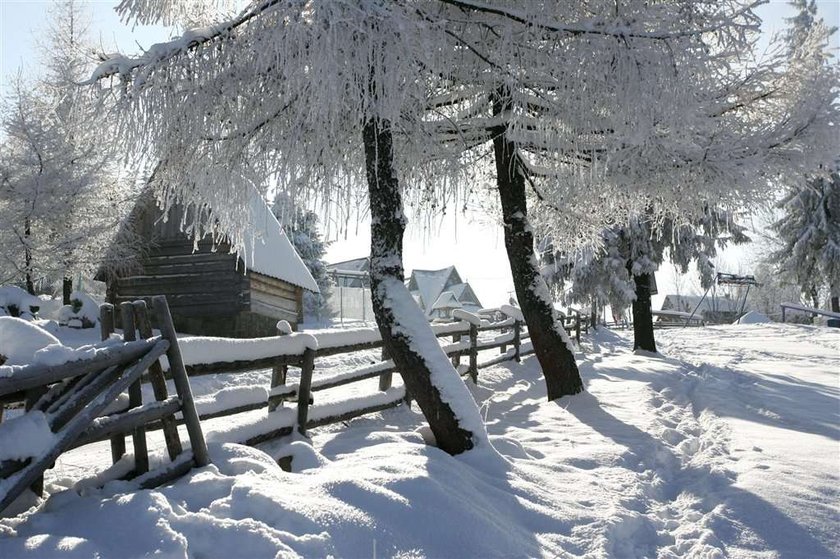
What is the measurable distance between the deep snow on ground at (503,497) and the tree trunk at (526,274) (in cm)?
87

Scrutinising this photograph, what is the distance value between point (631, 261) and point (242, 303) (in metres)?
11.7

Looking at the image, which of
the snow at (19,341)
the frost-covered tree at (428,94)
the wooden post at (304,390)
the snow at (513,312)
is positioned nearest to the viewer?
the snow at (19,341)

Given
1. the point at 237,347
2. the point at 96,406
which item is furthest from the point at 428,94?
the point at 96,406

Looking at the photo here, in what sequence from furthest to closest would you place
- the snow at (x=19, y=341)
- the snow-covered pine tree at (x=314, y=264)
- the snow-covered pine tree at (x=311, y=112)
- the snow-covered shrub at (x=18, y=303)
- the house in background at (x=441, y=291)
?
the house in background at (x=441, y=291) < the snow-covered pine tree at (x=314, y=264) < the snow-covered shrub at (x=18, y=303) < the snow-covered pine tree at (x=311, y=112) < the snow at (x=19, y=341)

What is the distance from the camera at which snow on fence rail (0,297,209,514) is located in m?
2.83

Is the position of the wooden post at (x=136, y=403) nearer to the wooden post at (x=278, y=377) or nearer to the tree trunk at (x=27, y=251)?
the wooden post at (x=278, y=377)

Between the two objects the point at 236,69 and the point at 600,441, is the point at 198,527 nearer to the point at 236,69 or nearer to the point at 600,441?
the point at 236,69

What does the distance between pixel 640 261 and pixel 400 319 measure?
1334 centimetres

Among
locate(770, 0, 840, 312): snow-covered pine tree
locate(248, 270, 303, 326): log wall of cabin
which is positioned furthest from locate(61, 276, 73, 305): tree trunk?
locate(770, 0, 840, 312): snow-covered pine tree

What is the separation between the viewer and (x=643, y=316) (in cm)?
1697

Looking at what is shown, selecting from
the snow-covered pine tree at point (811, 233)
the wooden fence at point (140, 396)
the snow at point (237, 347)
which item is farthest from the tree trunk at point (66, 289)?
the snow-covered pine tree at point (811, 233)

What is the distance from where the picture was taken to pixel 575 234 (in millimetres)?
9406

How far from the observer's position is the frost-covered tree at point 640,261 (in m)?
16.6

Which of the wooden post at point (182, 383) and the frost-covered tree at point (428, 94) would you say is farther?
the frost-covered tree at point (428, 94)
